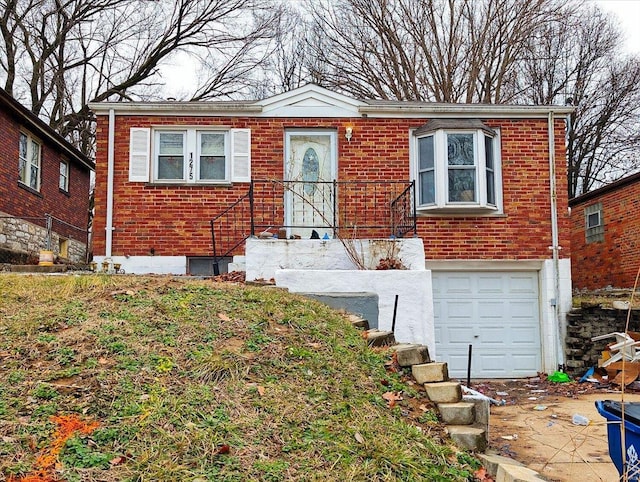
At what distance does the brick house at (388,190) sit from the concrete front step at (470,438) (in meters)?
6.05

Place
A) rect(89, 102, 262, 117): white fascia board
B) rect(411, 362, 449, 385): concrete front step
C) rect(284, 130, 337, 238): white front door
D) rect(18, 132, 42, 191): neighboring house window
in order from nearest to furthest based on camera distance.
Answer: rect(411, 362, 449, 385): concrete front step → rect(89, 102, 262, 117): white fascia board → rect(284, 130, 337, 238): white front door → rect(18, 132, 42, 191): neighboring house window

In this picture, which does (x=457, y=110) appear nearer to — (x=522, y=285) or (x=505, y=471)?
(x=522, y=285)

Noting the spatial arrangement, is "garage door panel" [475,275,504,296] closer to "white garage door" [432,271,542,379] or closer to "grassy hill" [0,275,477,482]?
"white garage door" [432,271,542,379]

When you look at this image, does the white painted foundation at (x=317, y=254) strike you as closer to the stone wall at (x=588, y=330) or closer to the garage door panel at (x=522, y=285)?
the garage door panel at (x=522, y=285)

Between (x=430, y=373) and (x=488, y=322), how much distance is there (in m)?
5.87

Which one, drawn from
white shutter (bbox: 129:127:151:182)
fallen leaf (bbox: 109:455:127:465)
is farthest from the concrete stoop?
white shutter (bbox: 129:127:151:182)

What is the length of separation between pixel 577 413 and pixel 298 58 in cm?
2045

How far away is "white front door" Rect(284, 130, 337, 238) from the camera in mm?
10812

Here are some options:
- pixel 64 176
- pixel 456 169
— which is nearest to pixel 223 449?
pixel 456 169

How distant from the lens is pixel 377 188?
427 inches

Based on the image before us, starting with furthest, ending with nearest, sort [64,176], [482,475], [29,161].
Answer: [64,176], [29,161], [482,475]

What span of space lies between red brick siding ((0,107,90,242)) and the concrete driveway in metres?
11.6

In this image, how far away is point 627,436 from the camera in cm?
376

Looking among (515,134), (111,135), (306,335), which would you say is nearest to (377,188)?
(515,134)
